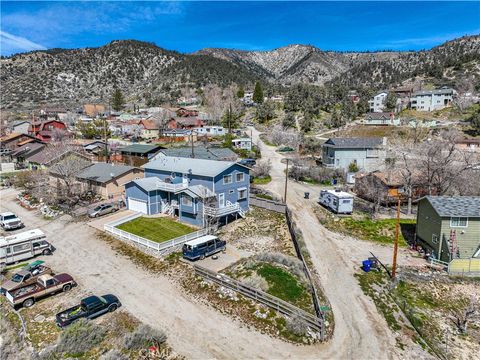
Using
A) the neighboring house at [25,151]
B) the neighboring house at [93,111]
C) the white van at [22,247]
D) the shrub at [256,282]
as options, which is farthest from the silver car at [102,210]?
the neighboring house at [93,111]

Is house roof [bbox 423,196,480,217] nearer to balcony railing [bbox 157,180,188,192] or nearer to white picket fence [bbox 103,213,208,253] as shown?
white picket fence [bbox 103,213,208,253]

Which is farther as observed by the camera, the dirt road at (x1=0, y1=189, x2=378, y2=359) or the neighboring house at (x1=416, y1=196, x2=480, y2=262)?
the neighboring house at (x1=416, y1=196, x2=480, y2=262)

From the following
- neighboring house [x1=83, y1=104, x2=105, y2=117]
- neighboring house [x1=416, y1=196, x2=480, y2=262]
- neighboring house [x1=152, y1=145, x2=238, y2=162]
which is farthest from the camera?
neighboring house [x1=83, y1=104, x2=105, y2=117]

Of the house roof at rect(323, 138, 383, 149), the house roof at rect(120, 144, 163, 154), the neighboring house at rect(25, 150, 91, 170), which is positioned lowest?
the neighboring house at rect(25, 150, 91, 170)

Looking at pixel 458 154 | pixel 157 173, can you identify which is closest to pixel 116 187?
pixel 157 173

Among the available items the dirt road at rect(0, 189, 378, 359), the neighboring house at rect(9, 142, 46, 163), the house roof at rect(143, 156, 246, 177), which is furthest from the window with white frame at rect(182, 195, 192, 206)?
the neighboring house at rect(9, 142, 46, 163)

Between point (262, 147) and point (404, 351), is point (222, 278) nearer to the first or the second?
point (404, 351)

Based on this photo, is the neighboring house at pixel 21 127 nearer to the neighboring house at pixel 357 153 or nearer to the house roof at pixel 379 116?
the neighboring house at pixel 357 153
